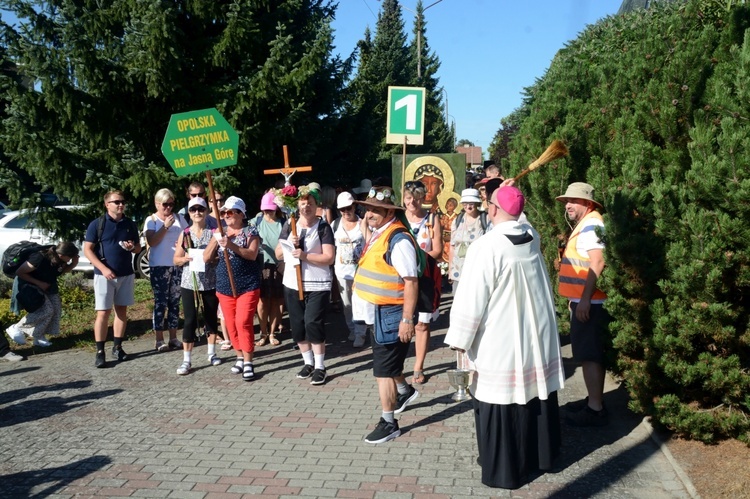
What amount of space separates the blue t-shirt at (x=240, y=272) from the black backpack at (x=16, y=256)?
2.65 metres

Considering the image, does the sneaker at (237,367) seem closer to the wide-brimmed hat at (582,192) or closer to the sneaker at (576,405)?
the sneaker at (576,405)

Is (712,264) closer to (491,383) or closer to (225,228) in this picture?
(491,383)

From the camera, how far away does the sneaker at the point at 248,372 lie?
7.75m

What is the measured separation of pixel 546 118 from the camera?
846 centimetres

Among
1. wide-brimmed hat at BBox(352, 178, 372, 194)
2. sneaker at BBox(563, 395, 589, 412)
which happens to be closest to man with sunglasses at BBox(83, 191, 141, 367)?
sneaker at BBox(563, 395, 589, 412)

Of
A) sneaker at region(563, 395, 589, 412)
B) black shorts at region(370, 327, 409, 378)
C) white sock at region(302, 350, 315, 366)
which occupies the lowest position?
sneaker at region(563, 395, 589, 412)

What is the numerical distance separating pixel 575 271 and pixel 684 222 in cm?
140

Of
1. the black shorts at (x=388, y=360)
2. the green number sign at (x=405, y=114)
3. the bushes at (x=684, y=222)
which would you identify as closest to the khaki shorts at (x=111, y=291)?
the black shorts at (x=388, y=360)

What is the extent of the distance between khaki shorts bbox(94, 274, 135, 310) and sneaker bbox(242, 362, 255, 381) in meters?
1.73

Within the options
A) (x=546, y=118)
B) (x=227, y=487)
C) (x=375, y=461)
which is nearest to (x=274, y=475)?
(x=227, y=487)

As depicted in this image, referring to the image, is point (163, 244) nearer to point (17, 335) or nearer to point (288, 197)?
point (17, 335)

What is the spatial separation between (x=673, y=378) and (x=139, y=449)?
404 cm

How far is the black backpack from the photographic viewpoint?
29.0 feet

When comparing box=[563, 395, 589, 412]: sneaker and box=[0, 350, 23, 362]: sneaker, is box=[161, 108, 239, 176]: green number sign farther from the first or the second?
box=[563, 395, 589, 412]: sneaker
